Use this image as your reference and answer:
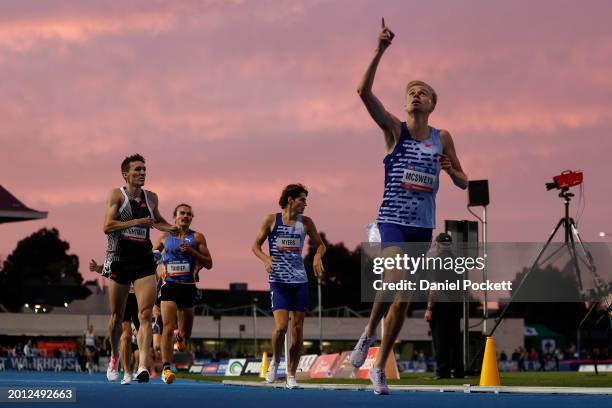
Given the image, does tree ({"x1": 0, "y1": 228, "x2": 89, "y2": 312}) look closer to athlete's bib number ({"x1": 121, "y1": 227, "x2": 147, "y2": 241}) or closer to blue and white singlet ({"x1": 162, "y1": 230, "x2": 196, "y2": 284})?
blue and white singlet ({"x1": 162, "y1": 230, "x2": 196, "y2": 284})

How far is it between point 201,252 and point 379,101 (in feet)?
20.7

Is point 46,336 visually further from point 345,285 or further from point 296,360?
point 296,360

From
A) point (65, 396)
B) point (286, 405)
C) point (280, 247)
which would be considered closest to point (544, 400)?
point (286, 405)

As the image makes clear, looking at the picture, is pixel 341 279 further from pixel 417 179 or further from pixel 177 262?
pixel 417 179

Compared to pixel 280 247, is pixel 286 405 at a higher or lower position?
lower

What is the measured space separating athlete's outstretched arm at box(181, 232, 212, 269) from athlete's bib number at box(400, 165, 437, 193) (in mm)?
5906

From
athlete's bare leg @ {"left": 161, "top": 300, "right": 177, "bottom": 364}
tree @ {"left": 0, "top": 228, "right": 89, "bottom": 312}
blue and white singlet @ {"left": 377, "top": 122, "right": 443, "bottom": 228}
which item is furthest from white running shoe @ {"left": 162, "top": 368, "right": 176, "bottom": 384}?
tree @ {"left": 0, "top": 228, "right": 89, "bottom": 312}

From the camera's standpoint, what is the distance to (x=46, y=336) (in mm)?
104188

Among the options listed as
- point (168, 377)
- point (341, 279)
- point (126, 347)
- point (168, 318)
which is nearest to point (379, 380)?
point (168, 377)

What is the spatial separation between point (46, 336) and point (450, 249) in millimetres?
90854

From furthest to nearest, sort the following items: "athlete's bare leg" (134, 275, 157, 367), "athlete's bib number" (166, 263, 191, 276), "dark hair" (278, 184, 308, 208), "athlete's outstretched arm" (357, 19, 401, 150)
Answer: "athlete's bib number" (166, 263, 191, 276) < "dark hair" (278, 184, 308, 208) < "athlete's bare leg" (134, 275, 157, 367) < "athlete's outstretched arm" (357, 19, 401, 150)

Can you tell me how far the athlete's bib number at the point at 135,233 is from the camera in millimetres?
12766

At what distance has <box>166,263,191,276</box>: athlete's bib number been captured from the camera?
15.4 metres

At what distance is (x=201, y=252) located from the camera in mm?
15477
